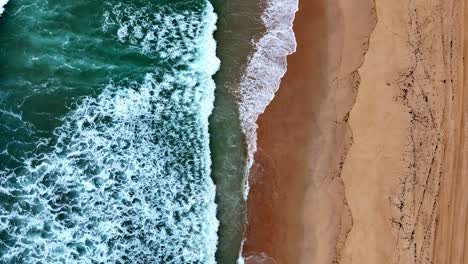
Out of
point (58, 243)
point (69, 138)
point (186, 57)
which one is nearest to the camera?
point (58, 243)

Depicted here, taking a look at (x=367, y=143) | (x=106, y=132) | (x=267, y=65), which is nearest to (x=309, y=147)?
(x=367, y=143)

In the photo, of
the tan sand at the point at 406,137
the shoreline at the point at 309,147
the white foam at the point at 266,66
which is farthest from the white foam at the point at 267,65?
the tan sand at the point at 406,137

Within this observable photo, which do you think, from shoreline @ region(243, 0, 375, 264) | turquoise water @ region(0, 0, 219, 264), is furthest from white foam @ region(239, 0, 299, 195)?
turquoise water @ region(0, 0, 219, 264)

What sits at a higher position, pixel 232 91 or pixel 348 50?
pixel 348 50

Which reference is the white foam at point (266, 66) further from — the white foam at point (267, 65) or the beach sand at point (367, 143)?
the beach sand at point (367, 143)

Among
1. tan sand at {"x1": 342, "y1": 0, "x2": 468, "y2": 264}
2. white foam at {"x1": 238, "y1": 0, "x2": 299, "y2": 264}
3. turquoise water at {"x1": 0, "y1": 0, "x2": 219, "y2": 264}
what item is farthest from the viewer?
white foam at {"x1": 238, "y1": 0, "x2": 299, "y2": 264}

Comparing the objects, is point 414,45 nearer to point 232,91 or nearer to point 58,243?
point 232,91

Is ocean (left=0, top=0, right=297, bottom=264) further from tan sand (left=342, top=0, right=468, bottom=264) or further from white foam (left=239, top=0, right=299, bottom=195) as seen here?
tan sand (left=342, top=0, right=468, bottom=264)

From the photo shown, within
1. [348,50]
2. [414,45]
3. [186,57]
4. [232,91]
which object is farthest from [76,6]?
[414,45]

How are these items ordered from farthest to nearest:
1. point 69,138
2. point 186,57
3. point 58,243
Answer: point 186,57 < point 69,138 < point 58,243
